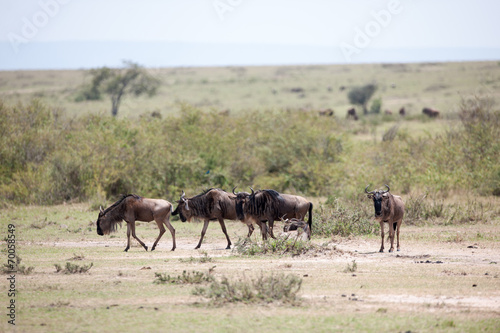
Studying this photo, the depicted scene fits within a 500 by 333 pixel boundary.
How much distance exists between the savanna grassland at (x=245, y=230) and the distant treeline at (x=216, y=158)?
0.24ft

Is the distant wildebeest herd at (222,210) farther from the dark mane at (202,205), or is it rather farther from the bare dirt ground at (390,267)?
the bare dirt ground at (390,267)

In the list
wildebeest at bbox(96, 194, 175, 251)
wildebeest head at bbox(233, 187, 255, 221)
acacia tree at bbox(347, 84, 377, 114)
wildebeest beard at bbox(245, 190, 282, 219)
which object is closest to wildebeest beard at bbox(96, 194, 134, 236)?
wildebeest at bbox(96, 194, 175, 251)

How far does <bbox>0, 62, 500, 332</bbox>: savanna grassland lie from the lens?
844 cm

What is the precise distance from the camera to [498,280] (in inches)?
399

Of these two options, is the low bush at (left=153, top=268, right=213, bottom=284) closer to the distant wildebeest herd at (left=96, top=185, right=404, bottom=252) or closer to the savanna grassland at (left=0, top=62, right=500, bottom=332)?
the savanna grassland at (left=0, top=62, right=500, bottom=332)

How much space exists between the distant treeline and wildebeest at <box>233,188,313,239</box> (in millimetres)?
Answer: 6059

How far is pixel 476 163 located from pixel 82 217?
14444mm

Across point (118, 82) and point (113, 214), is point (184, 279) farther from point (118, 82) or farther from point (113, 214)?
point (118, 82)

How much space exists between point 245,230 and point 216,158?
668cm

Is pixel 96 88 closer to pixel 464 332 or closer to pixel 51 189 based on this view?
pixel 51 189

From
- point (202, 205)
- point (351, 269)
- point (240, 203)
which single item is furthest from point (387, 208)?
point (202, 205)

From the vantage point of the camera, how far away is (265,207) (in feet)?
46.3

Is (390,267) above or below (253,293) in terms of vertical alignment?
above

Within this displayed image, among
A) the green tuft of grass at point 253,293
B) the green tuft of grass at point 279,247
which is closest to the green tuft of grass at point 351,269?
the green tuft of grass at point 279,247
